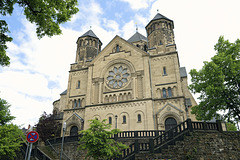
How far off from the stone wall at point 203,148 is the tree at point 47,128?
1986cm

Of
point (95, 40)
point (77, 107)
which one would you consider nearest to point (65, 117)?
point (77, 107)

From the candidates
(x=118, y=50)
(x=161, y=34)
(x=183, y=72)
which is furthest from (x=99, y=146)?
(x=183, y=72)

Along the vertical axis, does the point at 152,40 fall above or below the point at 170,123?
above

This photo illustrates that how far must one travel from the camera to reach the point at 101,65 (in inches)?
1310

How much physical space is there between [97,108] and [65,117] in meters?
6.37

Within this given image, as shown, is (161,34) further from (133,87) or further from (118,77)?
(133,87)

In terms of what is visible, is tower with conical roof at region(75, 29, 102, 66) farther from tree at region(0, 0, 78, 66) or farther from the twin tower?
tree at region(0, 0, 78, 66)

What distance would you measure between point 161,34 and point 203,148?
22902 millimetres

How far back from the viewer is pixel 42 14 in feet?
33.4

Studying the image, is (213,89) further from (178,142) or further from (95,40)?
(95,40)

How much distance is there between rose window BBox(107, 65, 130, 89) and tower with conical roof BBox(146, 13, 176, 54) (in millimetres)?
6093

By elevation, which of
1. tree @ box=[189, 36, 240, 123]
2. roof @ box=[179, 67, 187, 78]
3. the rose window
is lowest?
tree @ box=[189, 36, 240, 123]

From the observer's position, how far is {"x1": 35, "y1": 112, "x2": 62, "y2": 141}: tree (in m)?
29.3

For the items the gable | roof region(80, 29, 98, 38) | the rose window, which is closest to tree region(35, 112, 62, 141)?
the rose window
